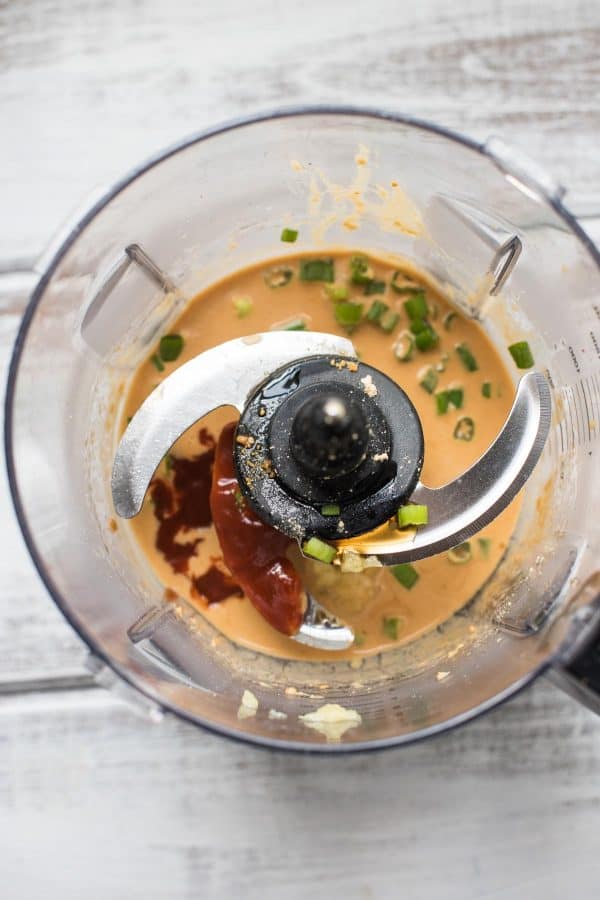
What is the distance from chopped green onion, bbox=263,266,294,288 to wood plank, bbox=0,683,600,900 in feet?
1.83

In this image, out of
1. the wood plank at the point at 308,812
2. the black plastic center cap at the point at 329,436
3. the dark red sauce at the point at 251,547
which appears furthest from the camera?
the wood plank at the point at 308,812

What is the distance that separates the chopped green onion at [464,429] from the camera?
0.98 metres

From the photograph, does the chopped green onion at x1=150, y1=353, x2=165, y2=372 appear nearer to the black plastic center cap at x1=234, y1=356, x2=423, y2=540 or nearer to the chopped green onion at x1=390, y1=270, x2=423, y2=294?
the black plastic center cap at x1=234, y1=356, x2=423, y2=540

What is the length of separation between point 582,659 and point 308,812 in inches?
20.7

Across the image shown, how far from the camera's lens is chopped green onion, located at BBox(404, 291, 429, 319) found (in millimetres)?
981

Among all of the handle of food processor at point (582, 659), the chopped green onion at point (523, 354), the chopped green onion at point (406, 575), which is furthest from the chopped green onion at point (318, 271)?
the handle of food processor at point (582, 659)

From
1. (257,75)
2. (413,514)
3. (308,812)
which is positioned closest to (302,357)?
(413,514)

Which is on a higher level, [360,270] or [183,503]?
[360,270]

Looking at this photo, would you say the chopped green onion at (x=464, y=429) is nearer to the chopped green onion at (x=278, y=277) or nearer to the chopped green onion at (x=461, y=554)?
the chopped green onion at (x=461, y=554)

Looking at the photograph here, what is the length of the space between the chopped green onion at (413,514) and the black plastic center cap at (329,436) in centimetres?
11

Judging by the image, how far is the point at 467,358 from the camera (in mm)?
991

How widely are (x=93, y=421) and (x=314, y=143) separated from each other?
375 millimetres

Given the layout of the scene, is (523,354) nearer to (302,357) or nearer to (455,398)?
(455,398)

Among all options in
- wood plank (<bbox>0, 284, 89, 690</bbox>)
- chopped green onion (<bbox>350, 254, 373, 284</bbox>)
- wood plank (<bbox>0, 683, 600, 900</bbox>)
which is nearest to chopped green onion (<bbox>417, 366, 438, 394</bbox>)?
chopped green onion (<bbox>350, 254, 373, 284</bbox>)
